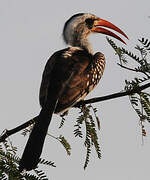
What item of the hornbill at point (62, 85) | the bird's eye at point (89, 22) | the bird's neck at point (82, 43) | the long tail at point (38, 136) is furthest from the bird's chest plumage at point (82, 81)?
the bird's eye at point (89, 22)

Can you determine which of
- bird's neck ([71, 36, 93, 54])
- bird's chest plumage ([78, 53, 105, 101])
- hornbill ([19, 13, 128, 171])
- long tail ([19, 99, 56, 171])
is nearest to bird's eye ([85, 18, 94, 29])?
bird's neck ([71, 36, 93, 54])

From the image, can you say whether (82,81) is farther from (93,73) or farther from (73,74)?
(93,73)

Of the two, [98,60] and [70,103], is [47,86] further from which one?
[98,60]

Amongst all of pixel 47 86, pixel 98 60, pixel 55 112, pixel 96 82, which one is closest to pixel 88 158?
pixel 55 112

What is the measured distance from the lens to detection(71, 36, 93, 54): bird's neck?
5.91m

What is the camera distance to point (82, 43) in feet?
19.8

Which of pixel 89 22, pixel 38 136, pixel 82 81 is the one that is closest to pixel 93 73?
pixel 82 81

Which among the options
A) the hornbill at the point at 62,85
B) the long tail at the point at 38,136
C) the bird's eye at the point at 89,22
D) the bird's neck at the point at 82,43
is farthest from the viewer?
the bird's eye at the point at 89,22

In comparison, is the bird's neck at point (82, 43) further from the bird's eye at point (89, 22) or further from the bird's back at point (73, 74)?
the bird's back at point (73, 74)

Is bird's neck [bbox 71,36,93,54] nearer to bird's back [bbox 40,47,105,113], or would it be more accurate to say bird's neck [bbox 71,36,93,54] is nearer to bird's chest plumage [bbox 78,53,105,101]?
bird's chest plumage [bbox 78,53,105,101]

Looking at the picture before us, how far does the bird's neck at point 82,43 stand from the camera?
19.4ft

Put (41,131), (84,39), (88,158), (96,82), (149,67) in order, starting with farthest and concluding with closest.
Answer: (84,39)
(96,82)
(41,131)
(88,158)
(149,67)

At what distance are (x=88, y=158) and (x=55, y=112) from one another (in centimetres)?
115

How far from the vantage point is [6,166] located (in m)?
2.30
